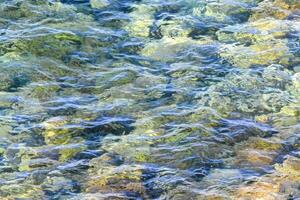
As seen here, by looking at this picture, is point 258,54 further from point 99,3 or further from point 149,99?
point 99,3

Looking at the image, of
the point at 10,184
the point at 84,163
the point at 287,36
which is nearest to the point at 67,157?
the point at 84,163

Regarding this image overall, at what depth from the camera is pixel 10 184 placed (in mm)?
9914

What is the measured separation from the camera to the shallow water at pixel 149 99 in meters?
10.2

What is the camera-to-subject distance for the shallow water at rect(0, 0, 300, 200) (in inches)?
401

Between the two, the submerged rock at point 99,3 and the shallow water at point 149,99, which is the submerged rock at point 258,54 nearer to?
the shallow water at point 149,99

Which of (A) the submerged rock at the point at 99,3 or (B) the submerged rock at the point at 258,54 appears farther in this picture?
(A) the submerged rock at the point at 99,3

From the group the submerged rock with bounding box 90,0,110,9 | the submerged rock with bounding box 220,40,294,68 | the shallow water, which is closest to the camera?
the shallow water

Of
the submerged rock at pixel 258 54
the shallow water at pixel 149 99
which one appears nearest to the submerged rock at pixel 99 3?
the shallow water at pixel 149 99

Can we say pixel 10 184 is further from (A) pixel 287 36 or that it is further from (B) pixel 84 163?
(A) pixel 287 36

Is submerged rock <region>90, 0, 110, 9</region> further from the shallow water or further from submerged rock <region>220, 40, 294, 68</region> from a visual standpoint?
submerged rock <region>220, 40, 294, 68</region>

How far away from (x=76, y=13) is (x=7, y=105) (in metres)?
5.15

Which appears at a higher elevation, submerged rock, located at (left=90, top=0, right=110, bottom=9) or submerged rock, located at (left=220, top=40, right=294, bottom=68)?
submerged rock, located at (left=90, top=0, right=110, bottom=9)

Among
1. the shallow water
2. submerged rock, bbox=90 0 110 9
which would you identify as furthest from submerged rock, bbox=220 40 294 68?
submerged rock, bbox=90 0 110 9

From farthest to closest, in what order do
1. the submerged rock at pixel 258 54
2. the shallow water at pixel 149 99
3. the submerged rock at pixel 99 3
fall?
the submerged rock at pixel 99 3 → the submerged rock at pixel 258 54 → the shallow water at pixel 149 99
